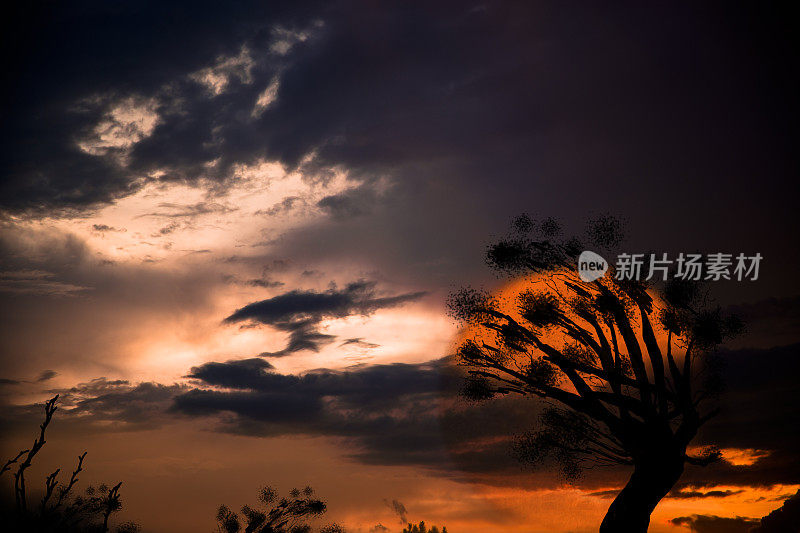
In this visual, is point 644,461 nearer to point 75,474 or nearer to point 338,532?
point 338,532

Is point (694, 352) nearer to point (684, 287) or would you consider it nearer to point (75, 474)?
point (684, 287)

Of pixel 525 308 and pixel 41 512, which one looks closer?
pixel 41 512

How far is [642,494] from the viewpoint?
22.0m

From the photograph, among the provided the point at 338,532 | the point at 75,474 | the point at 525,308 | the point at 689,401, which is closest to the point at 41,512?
the point at 75,474

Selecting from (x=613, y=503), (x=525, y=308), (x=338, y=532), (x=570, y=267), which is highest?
(x=570, y=267)

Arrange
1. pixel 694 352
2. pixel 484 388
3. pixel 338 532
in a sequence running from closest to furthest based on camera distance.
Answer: pixel 694 352, pixel 484 388, pixel 338 532

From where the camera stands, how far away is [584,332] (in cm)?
2491

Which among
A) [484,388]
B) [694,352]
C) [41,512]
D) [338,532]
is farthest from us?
[338,532]

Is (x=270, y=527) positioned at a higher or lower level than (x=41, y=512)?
lower

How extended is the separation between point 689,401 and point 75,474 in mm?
23304

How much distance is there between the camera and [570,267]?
25453mm

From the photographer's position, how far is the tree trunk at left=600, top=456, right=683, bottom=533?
21875mm

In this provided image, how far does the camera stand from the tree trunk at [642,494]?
21875mm

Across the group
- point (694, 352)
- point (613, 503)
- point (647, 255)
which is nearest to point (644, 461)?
point (613, 503)
